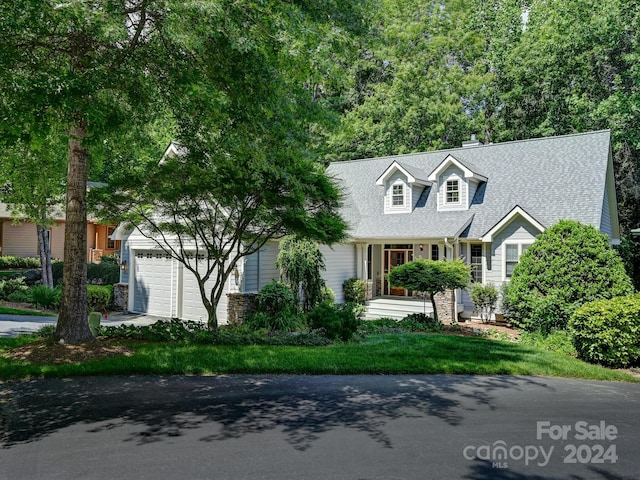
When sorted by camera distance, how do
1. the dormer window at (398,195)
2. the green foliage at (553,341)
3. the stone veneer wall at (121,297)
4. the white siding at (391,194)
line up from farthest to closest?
the dormer window at (398,195) < the white siding at (391,194) < the stone veneer wall at (121,297) < the green foliage at (553,341)

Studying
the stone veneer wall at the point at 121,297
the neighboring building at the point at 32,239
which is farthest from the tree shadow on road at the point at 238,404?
the neighboring building at the point at 32,239

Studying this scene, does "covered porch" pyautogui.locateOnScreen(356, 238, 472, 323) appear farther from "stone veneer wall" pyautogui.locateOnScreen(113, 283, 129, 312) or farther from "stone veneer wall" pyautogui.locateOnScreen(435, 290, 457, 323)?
"stone veneer wall" pyautogui.locateOnScreen(113, 283, 129, 312)

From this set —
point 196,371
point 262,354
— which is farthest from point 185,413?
point 262,354

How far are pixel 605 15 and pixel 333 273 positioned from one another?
798 inches

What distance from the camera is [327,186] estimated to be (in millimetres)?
11148

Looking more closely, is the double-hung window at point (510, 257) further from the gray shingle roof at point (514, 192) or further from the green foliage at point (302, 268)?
the green foliage at point (302, 268)

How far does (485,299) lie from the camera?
56.4 ft

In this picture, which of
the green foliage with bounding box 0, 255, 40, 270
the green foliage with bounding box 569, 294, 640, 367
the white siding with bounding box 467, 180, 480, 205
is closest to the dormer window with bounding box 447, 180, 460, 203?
the white siding with bounding box 467, 180, 480, 205

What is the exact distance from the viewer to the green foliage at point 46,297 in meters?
17.7

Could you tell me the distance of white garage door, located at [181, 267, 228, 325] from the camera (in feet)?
51.4

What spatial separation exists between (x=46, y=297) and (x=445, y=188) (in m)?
16.8

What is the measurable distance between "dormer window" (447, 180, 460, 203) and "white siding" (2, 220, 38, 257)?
88.8 ft

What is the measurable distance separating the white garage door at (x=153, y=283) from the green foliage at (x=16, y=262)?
1477 cm

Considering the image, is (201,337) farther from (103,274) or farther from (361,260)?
(103,274)
